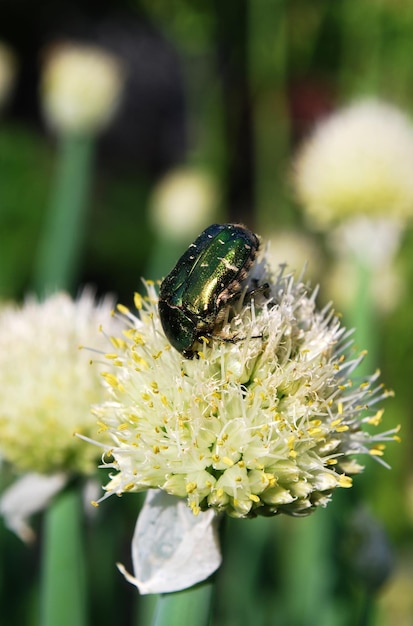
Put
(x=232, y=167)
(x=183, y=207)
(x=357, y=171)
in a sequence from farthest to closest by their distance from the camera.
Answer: (x=232, y=167)
(x=183, y=207)
(x=357, y=171)

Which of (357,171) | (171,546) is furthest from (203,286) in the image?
(357,171)

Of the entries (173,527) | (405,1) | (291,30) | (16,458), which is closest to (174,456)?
(173,527)

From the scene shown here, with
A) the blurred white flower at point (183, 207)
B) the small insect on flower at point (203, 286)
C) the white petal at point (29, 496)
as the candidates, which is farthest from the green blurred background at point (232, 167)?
the small insect on flower at point (203, 286)

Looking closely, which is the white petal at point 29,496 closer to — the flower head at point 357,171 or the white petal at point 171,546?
the white petal at point 171,546

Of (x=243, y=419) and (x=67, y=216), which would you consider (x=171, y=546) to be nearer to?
(x=243, y=419)

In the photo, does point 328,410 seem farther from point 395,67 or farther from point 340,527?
point 395,67
